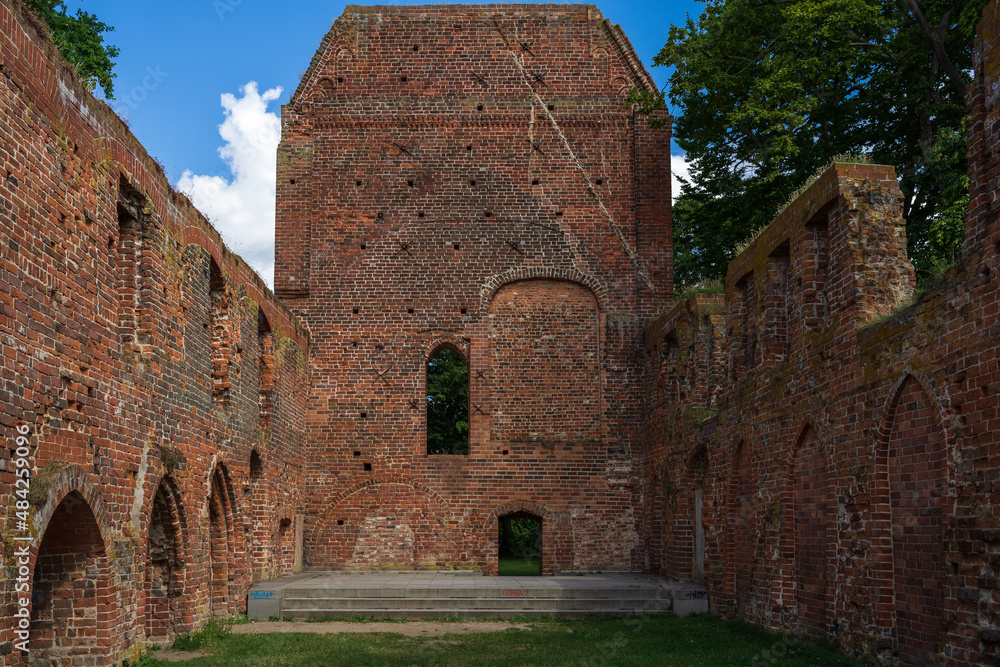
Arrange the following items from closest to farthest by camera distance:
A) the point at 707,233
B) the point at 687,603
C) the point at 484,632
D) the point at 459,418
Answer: the point at 484,632
the point at 687,603
the point at 707,233
the point at 459,418

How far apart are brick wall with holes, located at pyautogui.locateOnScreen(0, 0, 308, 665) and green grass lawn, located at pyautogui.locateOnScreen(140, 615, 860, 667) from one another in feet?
3.35

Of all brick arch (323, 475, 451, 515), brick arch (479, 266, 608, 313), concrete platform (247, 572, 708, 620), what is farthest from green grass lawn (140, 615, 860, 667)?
brick arch (479, 266, 608, 313)

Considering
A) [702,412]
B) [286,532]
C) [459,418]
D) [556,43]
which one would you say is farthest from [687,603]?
[459,418]

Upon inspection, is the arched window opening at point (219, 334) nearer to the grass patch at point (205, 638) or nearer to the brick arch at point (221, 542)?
the brick arch at point (221, 542)

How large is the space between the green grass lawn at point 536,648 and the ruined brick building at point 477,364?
504 mm

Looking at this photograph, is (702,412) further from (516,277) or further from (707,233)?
(707,233)

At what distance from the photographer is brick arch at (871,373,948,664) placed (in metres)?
7.68

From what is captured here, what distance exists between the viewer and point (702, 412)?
15031 millimetres

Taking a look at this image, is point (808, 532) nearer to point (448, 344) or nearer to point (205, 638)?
point (205, 638)

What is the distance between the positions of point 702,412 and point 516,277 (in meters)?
5.60

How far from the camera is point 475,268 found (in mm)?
19094

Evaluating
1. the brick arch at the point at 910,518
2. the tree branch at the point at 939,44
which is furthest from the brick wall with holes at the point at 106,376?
the tree branch at the point at 939,44

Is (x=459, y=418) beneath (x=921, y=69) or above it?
beneath

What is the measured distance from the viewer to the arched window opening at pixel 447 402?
29250 mm
